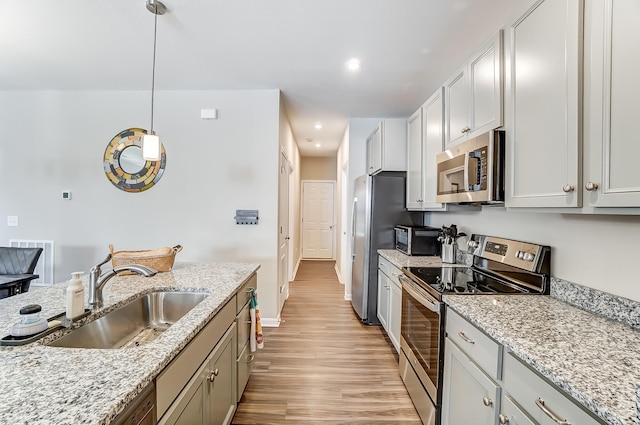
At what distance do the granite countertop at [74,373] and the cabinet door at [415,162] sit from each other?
7.01 feet

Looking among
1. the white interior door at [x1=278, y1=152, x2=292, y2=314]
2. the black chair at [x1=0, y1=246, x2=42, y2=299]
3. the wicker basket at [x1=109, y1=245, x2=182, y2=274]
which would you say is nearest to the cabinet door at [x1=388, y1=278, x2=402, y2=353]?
the white interior door at [x1=278, y1=152, x2=292, y2=314]

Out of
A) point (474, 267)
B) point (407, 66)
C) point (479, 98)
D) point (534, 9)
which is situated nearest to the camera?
point (534, 9)

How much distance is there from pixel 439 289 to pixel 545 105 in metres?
1.00

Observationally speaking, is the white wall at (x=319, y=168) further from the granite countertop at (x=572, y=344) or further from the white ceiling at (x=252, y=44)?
the granite countertop at (x=572, y=344)

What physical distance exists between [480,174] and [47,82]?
4.22 m

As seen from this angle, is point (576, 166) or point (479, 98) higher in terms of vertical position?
point (479, 98)

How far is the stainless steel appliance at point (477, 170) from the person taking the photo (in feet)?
5.10

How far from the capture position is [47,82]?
3.07 metres

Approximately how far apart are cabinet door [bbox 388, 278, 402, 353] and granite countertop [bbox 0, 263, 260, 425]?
1592mm

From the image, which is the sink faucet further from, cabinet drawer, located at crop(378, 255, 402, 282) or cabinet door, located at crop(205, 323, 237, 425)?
cabinet drawer, located at crop(378, 255, 402, 282)

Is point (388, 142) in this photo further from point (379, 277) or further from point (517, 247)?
point (517, 247)

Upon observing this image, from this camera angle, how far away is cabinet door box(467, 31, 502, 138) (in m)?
1.56

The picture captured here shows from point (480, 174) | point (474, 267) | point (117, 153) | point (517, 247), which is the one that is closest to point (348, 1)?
point (480, 174)

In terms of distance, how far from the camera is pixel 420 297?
1.78 meters
